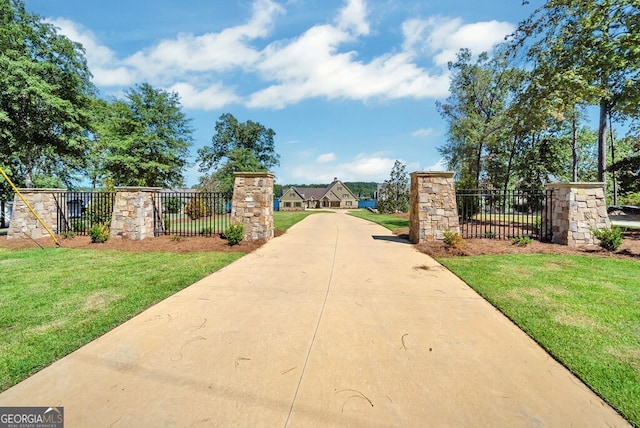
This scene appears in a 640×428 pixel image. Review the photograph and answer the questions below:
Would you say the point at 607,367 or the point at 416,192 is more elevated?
the point at 416,192

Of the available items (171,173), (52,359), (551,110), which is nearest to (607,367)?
(52,359)

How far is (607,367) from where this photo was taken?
2658mm

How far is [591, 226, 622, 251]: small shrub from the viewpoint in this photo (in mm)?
7652

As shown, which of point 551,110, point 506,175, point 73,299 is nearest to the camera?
point 73,299

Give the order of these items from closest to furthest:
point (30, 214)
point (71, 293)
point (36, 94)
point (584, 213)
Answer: point (71, 293) → point (584, 213) → point (30, 214) → point (36, 94)

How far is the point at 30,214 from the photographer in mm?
10742

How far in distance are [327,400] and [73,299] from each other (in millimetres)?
4479

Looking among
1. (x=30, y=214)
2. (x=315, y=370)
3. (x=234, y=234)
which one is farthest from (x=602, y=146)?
(x=30, y=214)

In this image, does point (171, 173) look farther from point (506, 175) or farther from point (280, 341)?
point (506, 175)

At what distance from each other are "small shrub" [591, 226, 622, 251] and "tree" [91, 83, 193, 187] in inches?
931

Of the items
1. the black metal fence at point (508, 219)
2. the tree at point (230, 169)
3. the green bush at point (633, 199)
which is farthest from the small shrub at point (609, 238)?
the tree at point (230, 169)

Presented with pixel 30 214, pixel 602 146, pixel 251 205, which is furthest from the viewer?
pixel 602 146

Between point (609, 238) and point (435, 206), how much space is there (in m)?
4.42

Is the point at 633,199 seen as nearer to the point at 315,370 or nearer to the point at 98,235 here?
the point at 315,370
